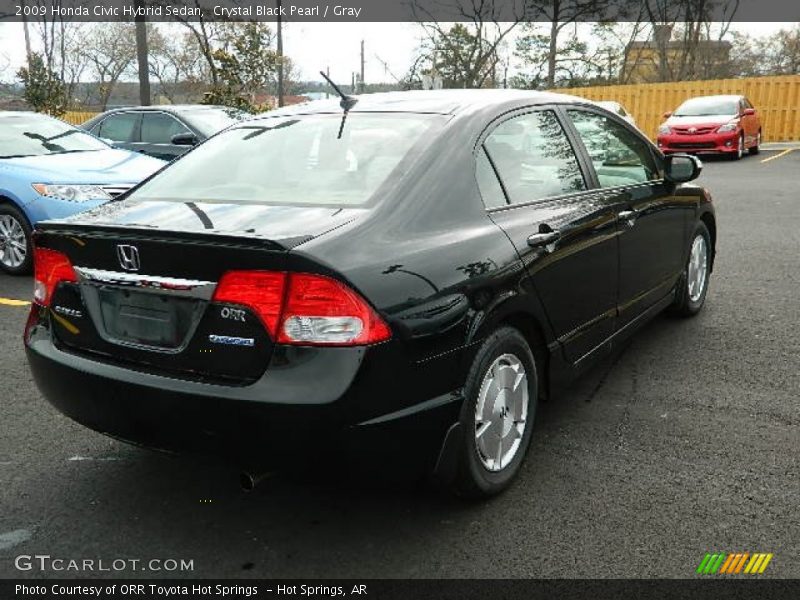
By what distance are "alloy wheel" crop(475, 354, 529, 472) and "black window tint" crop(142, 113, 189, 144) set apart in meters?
8.18

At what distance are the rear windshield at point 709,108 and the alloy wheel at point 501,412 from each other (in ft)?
59.4

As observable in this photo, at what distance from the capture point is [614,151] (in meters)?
4.03

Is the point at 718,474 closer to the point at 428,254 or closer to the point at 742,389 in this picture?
the point at 742,389

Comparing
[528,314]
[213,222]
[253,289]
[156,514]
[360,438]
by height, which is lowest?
[156,514]

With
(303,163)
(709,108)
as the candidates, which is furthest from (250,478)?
(709,108)

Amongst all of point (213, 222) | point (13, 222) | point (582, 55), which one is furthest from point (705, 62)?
point (213, 222)

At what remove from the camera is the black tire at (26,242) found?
22.0 ft

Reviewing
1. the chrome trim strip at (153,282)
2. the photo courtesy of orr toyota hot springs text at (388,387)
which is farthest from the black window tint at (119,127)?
the chrome trim strip at (153,282)

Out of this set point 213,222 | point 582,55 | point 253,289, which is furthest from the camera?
point 582,55

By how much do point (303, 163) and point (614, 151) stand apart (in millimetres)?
1845

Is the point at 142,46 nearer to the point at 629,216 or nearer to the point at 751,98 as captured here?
the point at 629,216

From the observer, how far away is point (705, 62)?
39812mm

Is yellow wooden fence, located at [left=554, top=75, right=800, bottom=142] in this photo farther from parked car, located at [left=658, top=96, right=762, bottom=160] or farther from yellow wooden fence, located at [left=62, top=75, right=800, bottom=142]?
parked car, located at [left=658, top=96, right=762, bottom=160]

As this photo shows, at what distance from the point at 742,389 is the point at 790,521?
4.47ft
